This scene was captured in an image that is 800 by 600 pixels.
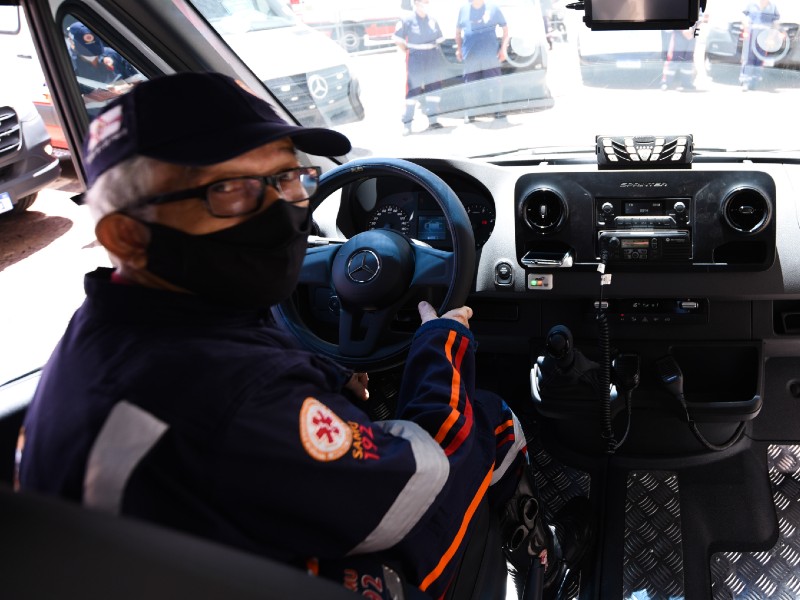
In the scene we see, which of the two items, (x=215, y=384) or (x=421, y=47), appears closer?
(x=215, y=384)

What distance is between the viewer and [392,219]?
9.36 ft

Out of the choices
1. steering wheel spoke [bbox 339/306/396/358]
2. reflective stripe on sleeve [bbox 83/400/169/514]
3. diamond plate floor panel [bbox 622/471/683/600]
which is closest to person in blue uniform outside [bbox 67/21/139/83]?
steering wheel spoke [bbox 339/306/396/358]

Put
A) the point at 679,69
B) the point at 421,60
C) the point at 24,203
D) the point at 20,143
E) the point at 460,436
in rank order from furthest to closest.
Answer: the point at 24,203 < the point at 20,143 < the point at 679,69 < the point at 421,60 < the point at 460,436

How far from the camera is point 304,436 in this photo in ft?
4.09

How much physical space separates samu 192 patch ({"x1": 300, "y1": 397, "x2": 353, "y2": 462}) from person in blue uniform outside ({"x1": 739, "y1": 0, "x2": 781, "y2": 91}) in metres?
2.74

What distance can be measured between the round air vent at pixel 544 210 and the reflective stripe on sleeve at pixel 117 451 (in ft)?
5.98

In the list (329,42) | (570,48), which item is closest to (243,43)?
(329,42)

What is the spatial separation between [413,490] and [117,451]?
54 cm

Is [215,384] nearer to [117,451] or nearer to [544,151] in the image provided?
[117,451]

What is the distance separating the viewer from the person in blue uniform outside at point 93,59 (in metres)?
2.46

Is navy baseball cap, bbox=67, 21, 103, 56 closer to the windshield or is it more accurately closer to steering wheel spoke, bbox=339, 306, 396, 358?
the windshield

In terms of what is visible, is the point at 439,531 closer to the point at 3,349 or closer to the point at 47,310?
the point at 3,349

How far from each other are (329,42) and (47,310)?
275cm

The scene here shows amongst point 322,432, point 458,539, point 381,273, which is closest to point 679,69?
point 381,273
